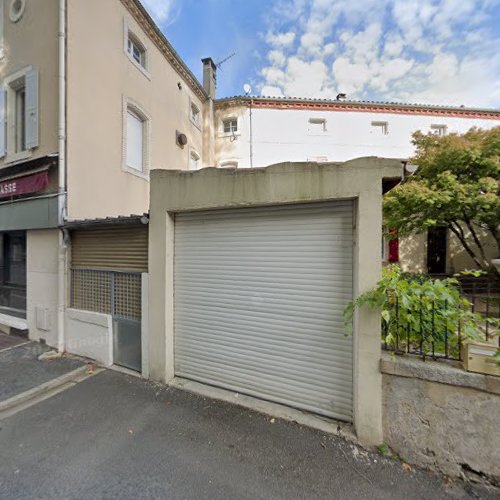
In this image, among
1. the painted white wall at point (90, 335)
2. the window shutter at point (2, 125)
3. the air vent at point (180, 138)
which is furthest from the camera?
the air vent at point (180, 138)

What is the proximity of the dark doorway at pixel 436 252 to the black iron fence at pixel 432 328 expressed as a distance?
32.5 feet

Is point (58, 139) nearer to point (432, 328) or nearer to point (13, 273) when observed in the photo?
point (13, 273)

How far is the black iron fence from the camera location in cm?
252

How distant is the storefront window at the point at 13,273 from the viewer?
6051 mm

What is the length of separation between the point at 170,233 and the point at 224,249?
88 cm

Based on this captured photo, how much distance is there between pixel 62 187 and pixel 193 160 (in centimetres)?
725

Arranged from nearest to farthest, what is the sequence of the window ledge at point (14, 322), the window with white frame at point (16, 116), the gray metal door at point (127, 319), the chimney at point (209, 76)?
the gray metal door at point (127, 319), the window with white frame at point (16, 116), the window ledge at point (14, 322), the chimney at point (209, 76)

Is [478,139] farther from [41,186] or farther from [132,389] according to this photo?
[41,186]

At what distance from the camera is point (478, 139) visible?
24.7 ft

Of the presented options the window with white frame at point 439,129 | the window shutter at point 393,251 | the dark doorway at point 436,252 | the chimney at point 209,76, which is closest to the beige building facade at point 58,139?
the chimney at point 209,76

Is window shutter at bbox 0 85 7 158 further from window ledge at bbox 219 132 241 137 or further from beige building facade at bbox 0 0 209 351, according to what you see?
window ledge at bbox 219 132 241 137

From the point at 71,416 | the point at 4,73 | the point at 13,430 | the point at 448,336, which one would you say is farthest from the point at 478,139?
the point at 4,73

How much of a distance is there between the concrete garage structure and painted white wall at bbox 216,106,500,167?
34.3ft

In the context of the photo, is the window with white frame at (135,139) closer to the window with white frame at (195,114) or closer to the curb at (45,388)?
the window with white frame at (195,114)
